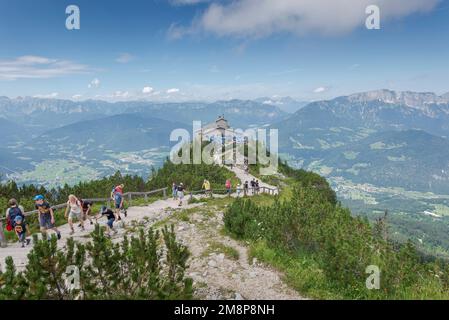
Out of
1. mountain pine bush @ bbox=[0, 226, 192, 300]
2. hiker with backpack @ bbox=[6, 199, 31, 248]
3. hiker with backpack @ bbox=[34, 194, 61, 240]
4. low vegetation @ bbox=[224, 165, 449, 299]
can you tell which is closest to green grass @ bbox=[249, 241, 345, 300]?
low vegetation @ bbox=[224, 165, 449, 299]

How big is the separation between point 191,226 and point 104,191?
54.9 ft

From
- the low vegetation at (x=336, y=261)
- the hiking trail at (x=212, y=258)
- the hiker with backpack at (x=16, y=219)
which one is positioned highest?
the hiker with backpack at (x=16, y=219)

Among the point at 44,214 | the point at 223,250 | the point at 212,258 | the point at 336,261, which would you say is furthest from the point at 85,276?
the point at 44,214

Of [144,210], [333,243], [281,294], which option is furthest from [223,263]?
[144,210]

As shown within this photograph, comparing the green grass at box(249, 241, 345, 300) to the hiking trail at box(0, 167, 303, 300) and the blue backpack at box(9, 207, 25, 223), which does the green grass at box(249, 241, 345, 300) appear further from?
the blue backpack at box(9, 207, 25, 223)

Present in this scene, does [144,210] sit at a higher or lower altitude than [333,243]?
lower

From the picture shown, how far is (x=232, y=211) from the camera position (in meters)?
15.9

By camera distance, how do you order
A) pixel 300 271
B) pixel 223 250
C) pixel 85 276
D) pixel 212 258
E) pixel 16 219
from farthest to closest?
pixel 16 219 < pixel 223 250 < pixel 212 258 < pixel 300 271 < pixel 85 276

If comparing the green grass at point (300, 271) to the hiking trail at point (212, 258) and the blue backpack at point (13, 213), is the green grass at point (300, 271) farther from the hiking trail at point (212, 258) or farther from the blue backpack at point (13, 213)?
the blue backpack at point (13, 213)

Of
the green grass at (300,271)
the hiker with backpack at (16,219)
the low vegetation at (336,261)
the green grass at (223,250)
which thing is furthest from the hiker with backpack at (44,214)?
the low vegetation at (336,261)

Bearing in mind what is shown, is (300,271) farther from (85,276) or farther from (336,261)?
(85,276)

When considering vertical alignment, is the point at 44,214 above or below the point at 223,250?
above

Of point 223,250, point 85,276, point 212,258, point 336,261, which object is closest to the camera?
point 85,276

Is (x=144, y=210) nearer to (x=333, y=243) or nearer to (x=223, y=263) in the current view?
(x=223, y=263)
